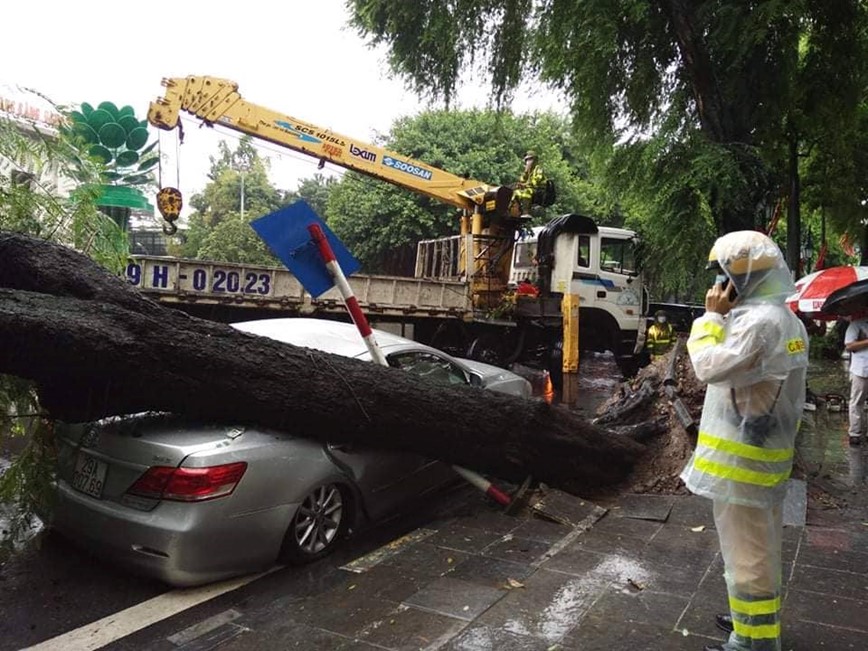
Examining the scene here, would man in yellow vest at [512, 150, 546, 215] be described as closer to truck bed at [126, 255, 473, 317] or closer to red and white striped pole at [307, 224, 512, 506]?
truck bed at [126, 255, 473, 317]

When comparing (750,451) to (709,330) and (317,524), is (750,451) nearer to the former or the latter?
(709,330)

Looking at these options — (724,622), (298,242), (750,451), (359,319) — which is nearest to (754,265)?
(750,451)

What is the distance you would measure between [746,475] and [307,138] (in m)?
10.3

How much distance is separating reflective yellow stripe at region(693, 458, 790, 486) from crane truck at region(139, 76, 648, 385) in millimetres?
8208

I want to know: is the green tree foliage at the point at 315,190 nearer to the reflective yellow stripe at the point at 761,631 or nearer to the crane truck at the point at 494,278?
the crane truck at the point at 494,278

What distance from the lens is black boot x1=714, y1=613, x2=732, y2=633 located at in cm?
296

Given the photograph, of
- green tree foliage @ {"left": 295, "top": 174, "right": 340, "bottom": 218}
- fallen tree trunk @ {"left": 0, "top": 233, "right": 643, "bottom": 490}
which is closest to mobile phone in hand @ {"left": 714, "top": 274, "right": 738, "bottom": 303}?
fallen tree trunk @ {"left": 0, "top": 233, "right": 643, "bottom": 490}

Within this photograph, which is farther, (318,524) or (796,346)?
(318,524)

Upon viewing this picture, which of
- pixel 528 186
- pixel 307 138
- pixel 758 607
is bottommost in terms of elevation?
pixel 758 607

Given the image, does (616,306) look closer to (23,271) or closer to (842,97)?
Answer: (842,97)

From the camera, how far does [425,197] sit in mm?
Result: 22156

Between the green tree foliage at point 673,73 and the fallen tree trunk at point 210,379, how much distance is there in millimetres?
3534

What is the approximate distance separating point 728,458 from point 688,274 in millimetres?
6164

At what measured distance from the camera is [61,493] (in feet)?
12.1
